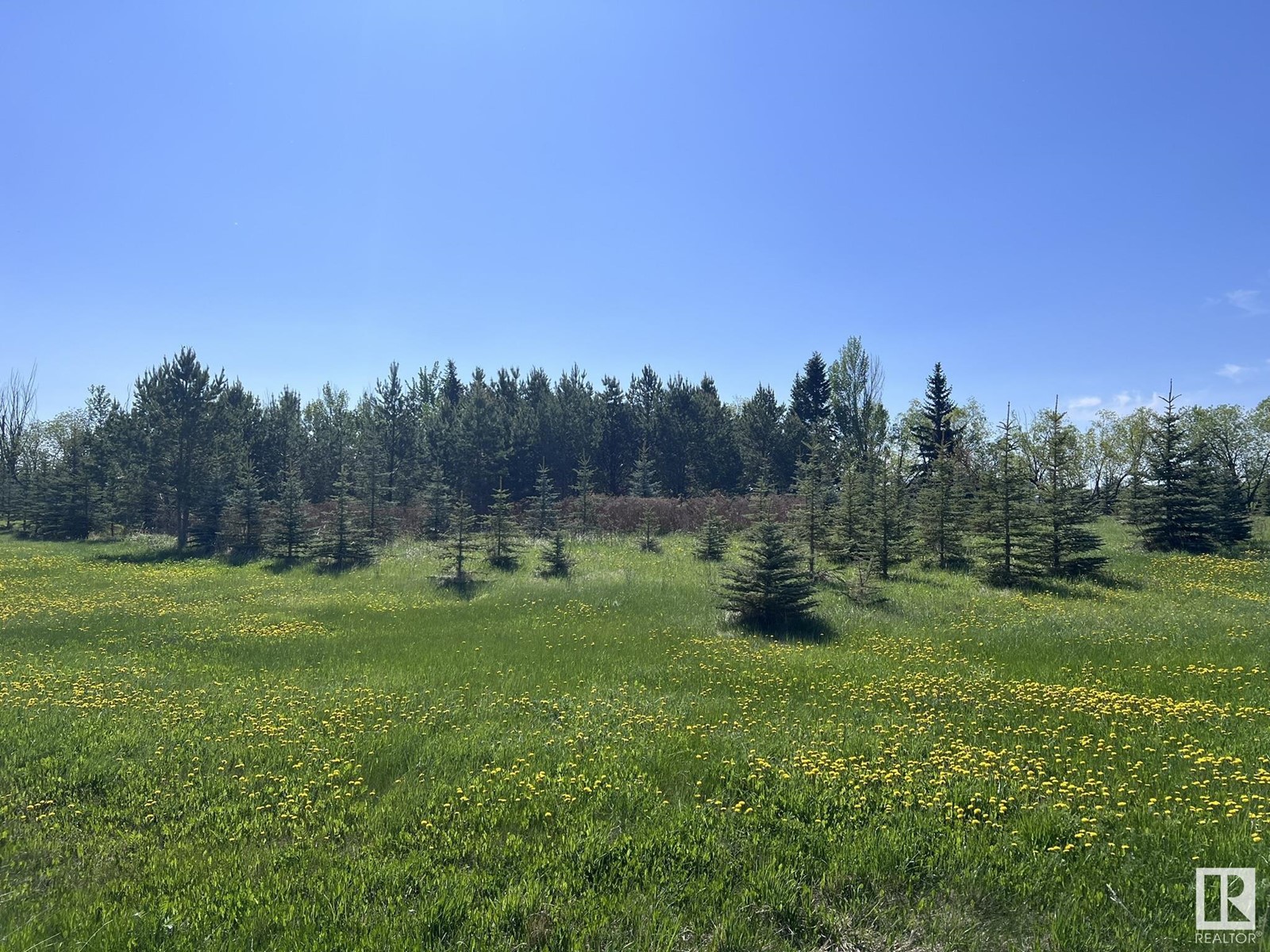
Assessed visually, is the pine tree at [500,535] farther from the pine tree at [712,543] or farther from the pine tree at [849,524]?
the pine tree at [849,524]

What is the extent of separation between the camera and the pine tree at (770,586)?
1656 centimetres

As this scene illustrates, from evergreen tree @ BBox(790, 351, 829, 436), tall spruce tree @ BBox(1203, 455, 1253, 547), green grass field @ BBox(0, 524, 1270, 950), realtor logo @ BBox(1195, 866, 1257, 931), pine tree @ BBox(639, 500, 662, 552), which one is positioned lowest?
green grass field @ BBox(0, 524, 1270, 950)

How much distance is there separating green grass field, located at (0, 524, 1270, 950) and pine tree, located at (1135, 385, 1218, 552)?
1430 centimetres

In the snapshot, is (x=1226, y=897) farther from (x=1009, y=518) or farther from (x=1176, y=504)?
(x=1176, y=504)

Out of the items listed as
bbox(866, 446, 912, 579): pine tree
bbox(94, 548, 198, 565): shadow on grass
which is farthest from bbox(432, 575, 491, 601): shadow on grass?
bbox(94, 548, 198, 565): shadow on grass

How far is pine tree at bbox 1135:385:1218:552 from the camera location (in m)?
25.5

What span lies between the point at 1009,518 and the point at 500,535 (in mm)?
20660

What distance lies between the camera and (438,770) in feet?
23.9

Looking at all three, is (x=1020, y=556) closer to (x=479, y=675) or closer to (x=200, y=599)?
(x=479, y=675)

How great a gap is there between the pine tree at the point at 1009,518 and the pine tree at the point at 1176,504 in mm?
6898

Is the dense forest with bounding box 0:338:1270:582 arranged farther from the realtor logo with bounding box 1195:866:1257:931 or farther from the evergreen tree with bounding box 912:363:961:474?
the realtor logo with bounding box 1195:866:1257:931

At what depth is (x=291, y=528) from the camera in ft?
108

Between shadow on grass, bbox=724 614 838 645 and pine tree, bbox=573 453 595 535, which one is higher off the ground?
pine tree, bbox=573 453 595 535

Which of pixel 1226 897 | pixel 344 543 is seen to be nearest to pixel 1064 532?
pixel 1226 897
